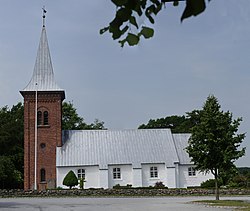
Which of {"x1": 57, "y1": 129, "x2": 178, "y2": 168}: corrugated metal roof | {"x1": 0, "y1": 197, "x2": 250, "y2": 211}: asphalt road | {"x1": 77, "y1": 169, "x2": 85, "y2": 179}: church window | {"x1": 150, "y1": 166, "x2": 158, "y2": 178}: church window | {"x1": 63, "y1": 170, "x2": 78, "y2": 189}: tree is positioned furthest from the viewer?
{"x1": 150, "y1": 166, "x2": 158, "y2": 178}: church window

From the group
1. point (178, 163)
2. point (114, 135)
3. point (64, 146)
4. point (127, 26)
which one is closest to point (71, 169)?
point (64, 146)

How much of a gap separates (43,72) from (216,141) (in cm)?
2969

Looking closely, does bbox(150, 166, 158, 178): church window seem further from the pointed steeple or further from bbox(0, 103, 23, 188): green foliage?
bbox(0, 103, 23, 188): green foliage

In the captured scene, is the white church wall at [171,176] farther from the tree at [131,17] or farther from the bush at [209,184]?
the tree at [131,17]

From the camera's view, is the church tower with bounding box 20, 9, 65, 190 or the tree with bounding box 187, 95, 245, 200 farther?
the church tower with bounding box 20, 9, 65, 190

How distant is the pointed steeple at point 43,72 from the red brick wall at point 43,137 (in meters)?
0.84

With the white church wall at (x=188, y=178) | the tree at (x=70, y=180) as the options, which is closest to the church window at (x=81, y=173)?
the tree at (x=70, y=180)

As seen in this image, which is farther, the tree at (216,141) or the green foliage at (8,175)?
the green foliage at (8,175)

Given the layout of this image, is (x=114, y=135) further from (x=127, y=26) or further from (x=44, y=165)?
(x=127, y=26)

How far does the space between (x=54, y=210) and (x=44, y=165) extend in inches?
1107

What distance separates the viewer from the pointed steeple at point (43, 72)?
5619 cm

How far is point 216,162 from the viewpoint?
32812 mm

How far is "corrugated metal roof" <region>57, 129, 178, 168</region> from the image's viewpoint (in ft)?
183

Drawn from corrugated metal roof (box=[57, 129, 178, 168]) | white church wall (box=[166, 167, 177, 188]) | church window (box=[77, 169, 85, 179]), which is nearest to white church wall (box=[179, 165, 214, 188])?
white church wall (box=[166, 167, 177, 188])
